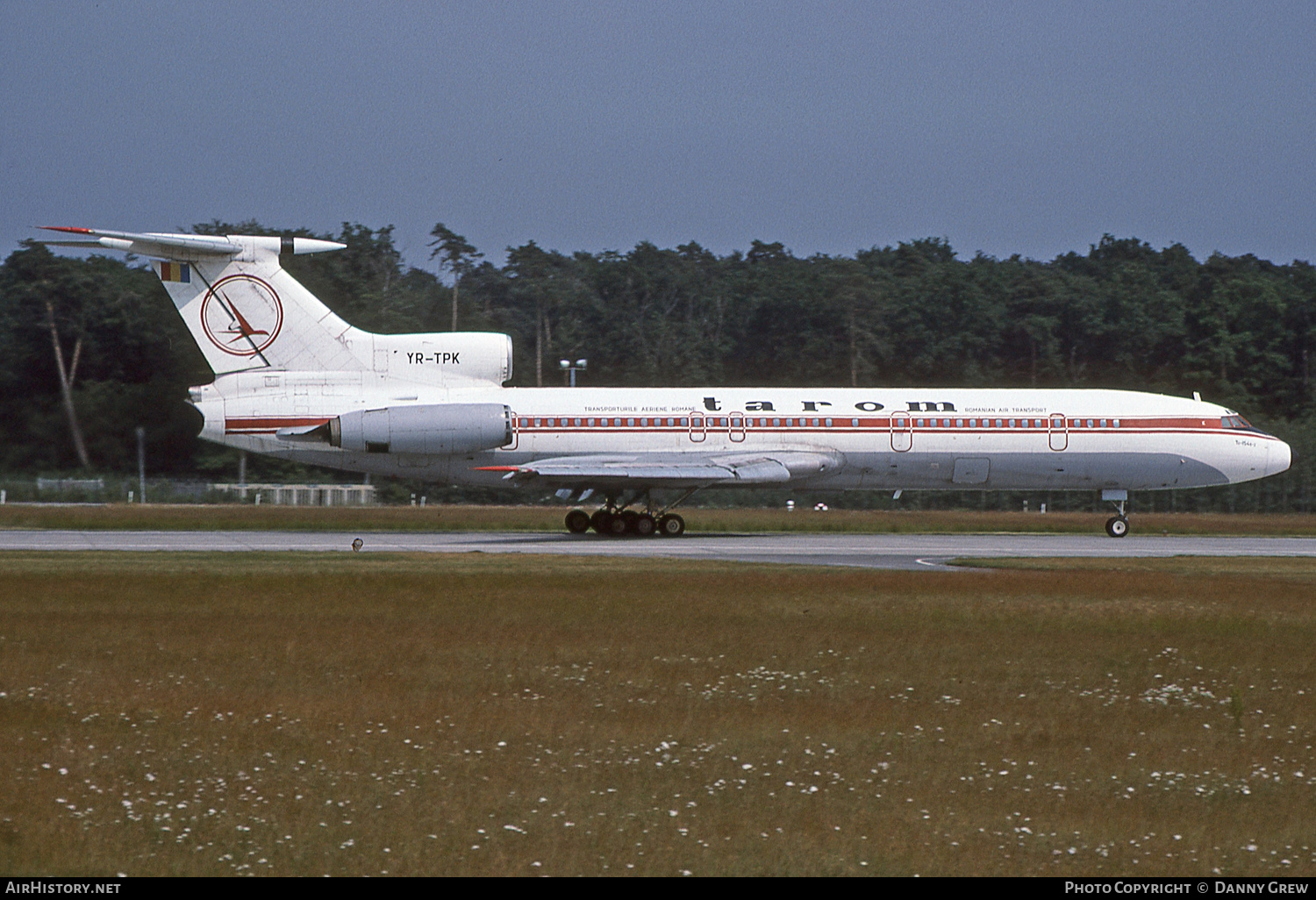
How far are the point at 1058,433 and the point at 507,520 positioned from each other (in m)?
14.8

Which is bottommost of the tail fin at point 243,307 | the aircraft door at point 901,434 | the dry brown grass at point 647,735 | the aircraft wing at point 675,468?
the dry brown grass at point 647,735

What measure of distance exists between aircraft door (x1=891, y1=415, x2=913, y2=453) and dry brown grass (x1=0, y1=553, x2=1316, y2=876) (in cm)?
1699

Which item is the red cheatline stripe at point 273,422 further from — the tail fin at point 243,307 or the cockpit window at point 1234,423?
the cockpit window at point 1234,423

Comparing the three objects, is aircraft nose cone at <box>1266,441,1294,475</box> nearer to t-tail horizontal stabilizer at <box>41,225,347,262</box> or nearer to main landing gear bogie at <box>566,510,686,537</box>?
main landing gear bogie at <box>566,510,686,537</box>

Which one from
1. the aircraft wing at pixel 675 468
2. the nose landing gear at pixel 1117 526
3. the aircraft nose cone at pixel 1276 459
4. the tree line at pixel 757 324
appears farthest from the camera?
the tree line at pixel 757 324

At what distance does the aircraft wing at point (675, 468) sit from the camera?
3180 centimetres

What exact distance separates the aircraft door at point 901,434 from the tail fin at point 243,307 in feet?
43.4

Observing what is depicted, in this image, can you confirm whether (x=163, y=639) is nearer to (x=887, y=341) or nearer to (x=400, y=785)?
(x=400, y=785)

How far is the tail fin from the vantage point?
32250 mm

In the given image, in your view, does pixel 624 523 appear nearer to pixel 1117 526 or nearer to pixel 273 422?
pixel 273 422

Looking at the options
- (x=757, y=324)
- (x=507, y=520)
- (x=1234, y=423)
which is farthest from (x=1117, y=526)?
(x=757, y=324)

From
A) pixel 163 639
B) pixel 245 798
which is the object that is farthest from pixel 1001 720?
pixel 163 639

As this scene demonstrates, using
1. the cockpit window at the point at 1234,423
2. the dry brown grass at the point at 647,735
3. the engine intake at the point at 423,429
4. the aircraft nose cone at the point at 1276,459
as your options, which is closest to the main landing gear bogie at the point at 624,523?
the engine intake at the point at 423,429
